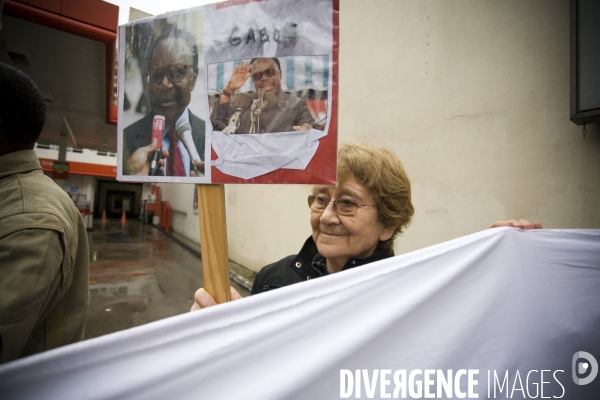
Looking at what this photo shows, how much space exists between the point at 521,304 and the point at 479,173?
1.83m

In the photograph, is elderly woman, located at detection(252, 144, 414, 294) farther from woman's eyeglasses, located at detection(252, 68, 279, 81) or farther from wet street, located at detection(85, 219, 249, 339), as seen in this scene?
wet street, located at detection(85, 219, 249, 339)

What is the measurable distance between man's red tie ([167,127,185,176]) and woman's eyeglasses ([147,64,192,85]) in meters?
0.15

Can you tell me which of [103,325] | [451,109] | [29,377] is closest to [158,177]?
[29,377]

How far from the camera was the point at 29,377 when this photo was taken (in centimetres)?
61

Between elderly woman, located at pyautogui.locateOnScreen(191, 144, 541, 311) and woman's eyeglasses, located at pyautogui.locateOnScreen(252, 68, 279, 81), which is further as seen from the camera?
elderly woman, located at pyautogui.locateOnScreen(191, 144, 541, 311)

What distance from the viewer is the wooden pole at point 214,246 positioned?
96cm

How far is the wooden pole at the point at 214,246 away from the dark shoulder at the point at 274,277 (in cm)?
58

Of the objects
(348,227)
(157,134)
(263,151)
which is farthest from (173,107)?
(348,227)

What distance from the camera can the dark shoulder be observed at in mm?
1573

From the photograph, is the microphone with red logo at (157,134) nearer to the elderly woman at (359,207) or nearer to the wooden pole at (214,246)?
the wooden pole at (214,246)

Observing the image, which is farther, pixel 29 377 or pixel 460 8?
pixel 460 8

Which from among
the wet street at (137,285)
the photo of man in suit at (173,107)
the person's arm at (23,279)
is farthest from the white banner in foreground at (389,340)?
the wet street at (137,285)

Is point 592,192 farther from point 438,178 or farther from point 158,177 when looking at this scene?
point 158,177

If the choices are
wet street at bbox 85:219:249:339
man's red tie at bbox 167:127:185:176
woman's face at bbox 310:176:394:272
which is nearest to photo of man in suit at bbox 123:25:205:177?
man's red tie at bbox 167:127:185:176
